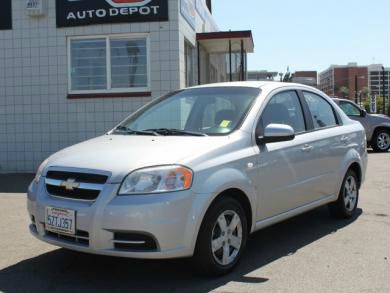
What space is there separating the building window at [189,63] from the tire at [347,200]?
643cm

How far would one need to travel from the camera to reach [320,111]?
6.36 m

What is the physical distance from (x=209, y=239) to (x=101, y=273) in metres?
A: 1.08

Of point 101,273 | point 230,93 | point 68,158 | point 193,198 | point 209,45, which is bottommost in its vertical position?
point 101,273

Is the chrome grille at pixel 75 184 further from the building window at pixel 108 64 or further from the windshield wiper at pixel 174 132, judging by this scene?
the building window at pixel 108 64

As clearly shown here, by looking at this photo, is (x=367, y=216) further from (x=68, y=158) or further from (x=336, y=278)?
(x=68, y=158)

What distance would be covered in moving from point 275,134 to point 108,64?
7164 millimetres

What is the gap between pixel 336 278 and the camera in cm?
443

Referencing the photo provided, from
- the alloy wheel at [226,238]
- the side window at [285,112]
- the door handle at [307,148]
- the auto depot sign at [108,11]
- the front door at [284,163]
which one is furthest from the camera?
the auto depot sign at [108,11]

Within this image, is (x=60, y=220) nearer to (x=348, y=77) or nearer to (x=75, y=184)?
(x=75, y=184)

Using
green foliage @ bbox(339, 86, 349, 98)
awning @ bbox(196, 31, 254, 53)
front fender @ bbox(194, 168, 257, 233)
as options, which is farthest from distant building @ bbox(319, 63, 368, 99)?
front fender @ bbox(194, 168, 257, 233)

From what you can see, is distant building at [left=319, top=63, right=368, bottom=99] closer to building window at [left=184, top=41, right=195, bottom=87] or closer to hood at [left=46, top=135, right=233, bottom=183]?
building window at [left=184, top=41, right=195, bottom=87]

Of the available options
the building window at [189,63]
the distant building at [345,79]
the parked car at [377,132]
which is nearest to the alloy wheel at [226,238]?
the building window at [189,63]

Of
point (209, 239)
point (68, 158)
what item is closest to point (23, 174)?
point (68, 158)

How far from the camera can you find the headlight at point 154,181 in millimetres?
4062
